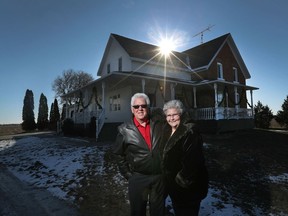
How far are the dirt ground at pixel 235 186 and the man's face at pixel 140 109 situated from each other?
2.20m

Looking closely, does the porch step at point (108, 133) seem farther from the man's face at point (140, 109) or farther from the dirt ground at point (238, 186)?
the man's face at point (140, 109)

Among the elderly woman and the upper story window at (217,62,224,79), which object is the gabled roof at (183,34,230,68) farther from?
the elderly woman

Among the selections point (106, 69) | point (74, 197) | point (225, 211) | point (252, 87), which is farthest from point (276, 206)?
point (106, 69)

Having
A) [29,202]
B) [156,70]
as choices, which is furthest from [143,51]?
[29,202]

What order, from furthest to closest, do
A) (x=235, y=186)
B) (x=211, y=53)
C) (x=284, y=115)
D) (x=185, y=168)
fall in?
(x=284, y=115)
(x=211, y=53)
(x=235, y=186)
(x=185, y=168)

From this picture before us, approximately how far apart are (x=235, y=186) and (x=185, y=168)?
151 inches

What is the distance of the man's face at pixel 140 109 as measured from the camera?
2.54m

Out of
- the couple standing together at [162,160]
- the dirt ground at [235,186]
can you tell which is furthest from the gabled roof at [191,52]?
the couple standing together at [162,160]

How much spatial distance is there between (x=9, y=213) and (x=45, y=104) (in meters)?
39.4

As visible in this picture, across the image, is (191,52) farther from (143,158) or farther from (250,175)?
(143,158)

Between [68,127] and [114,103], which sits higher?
[114,103]

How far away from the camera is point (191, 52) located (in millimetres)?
24938

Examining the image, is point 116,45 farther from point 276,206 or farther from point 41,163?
point 276,206

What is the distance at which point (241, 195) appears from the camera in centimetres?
452
